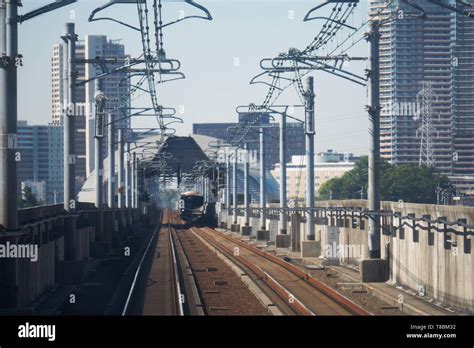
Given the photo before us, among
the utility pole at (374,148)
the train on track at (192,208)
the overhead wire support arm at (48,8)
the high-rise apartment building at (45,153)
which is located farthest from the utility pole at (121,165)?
the overhead wire support arm at (48,8)

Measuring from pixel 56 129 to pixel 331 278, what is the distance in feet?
194

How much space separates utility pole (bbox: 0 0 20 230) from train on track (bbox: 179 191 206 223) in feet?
313

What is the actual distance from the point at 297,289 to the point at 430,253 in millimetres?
5280

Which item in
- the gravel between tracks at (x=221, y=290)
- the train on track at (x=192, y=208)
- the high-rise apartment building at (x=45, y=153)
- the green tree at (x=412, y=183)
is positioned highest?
the high-rise apartment building at (x=45, y=153)

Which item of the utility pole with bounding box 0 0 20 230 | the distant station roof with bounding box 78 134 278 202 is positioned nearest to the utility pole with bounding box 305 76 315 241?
the utility pole with bounding box 0 0 20 230

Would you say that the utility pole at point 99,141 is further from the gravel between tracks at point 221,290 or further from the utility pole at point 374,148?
the utility pole at point 374,148

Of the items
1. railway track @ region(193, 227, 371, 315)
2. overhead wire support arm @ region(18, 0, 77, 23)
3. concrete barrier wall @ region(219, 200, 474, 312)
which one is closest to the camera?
overhead wire support arm @ region(18, 0, 77, 23)

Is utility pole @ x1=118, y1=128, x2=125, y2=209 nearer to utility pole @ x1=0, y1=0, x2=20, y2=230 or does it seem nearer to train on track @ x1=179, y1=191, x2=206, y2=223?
train on track @ x1=179, y1=191, x2=206, y2=223

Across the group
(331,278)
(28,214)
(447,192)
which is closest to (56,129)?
(447,192)

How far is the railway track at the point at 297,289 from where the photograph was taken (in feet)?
87.0

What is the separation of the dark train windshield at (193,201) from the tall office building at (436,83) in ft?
112

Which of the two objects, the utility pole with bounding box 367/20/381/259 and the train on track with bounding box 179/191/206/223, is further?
the train on track with bounding box 179/191/206/223

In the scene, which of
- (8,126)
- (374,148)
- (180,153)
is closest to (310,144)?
(374,148)

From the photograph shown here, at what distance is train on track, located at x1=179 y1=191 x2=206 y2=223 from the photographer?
119 metres
